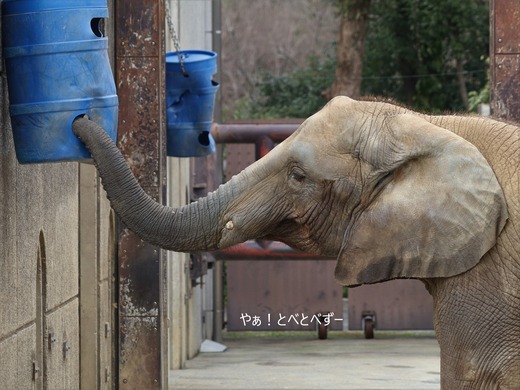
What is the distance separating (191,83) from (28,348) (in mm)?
5064

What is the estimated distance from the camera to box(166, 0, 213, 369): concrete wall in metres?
16.9

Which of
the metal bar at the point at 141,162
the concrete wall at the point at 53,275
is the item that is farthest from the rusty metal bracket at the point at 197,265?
the metal bar at the point at 141,162

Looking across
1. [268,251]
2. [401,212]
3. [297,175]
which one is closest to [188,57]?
[268,251]

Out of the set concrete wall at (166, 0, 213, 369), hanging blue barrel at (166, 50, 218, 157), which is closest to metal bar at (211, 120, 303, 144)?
concrete wall at (166, 0, 213, 369)

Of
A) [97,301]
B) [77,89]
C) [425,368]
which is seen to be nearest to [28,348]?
[77,89]

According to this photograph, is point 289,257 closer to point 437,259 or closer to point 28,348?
point 28,348

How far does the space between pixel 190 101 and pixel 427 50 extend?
57.2ft

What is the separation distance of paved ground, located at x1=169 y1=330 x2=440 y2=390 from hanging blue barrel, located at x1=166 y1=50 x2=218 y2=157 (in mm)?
3099

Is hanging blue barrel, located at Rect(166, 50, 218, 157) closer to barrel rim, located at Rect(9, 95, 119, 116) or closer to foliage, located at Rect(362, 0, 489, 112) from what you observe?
barrel rim, located at Rect(9, 95, 119, 116)

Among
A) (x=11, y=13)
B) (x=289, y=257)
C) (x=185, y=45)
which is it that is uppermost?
(x=11, y=13)

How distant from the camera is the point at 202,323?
21719 mm

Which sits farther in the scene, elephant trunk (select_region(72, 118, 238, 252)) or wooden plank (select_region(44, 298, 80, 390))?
wooden plank (select_region(44, 298, 80, 390))

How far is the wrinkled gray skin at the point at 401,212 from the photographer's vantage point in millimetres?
6211

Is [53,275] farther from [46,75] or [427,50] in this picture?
[427,50]
